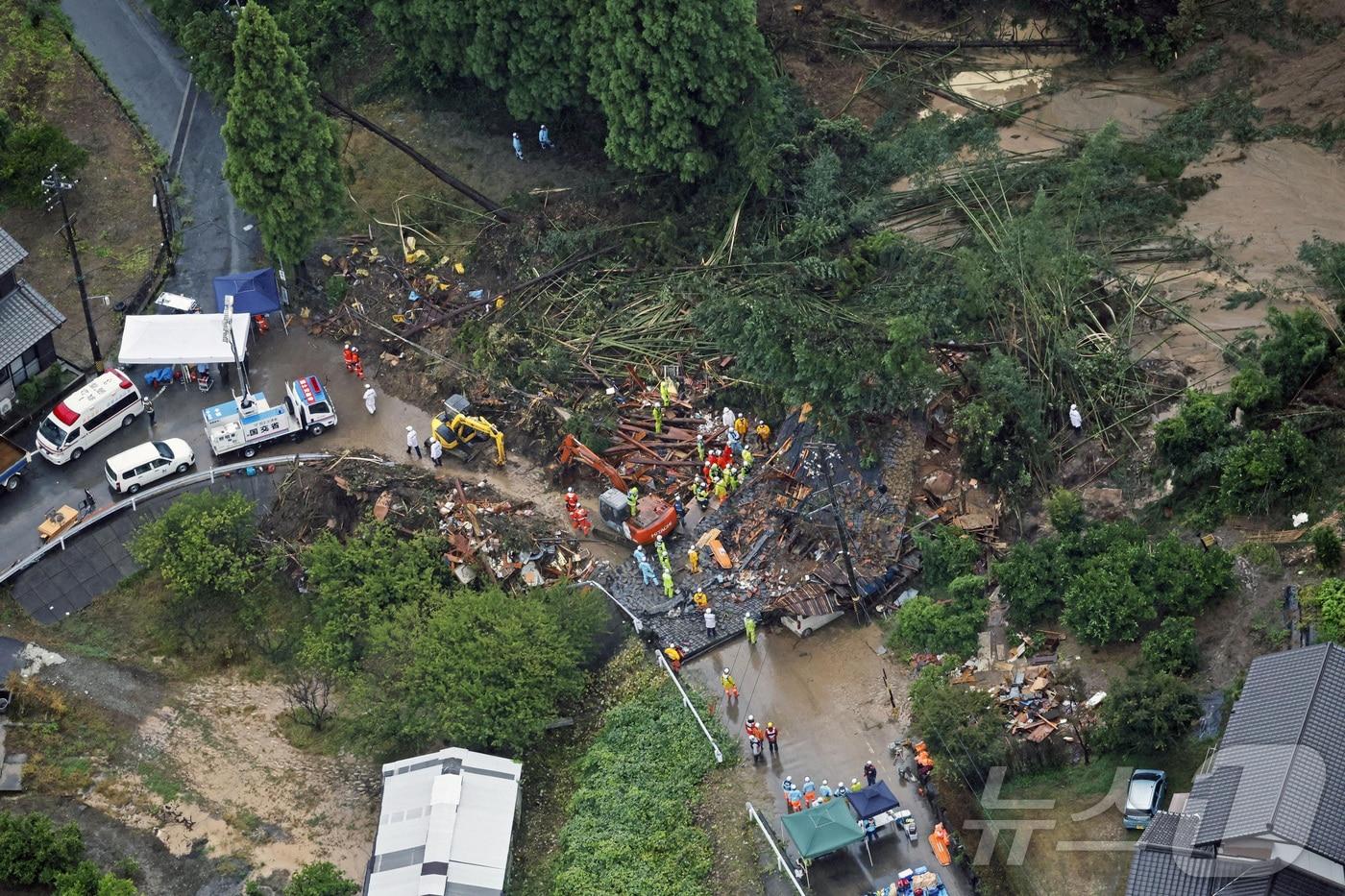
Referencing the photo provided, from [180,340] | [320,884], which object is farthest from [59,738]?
[180,340]

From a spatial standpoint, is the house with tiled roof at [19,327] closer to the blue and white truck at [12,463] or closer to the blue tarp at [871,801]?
the blue and white truck at [12,463]

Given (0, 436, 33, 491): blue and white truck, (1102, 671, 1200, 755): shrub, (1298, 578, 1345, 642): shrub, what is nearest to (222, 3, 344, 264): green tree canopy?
(0, 436, 33, 491): blue and white truck

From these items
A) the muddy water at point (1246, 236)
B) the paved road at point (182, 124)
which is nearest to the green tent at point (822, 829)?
the muddy water at point (1246, 236)

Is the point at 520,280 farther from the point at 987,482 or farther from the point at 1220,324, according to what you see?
the point at 1220,324

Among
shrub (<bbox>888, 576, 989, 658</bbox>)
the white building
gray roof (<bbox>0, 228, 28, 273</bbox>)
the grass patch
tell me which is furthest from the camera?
gray roof (<bbox>0, 228, 28, 273</bbox>)

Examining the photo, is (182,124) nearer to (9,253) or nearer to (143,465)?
(9,253)

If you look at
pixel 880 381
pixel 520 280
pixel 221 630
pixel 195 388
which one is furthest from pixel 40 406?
pixel 880 381

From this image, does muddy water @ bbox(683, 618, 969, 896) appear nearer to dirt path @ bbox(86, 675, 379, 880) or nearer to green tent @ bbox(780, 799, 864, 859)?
green tent @ bbox(780, 799, 864, 859)
